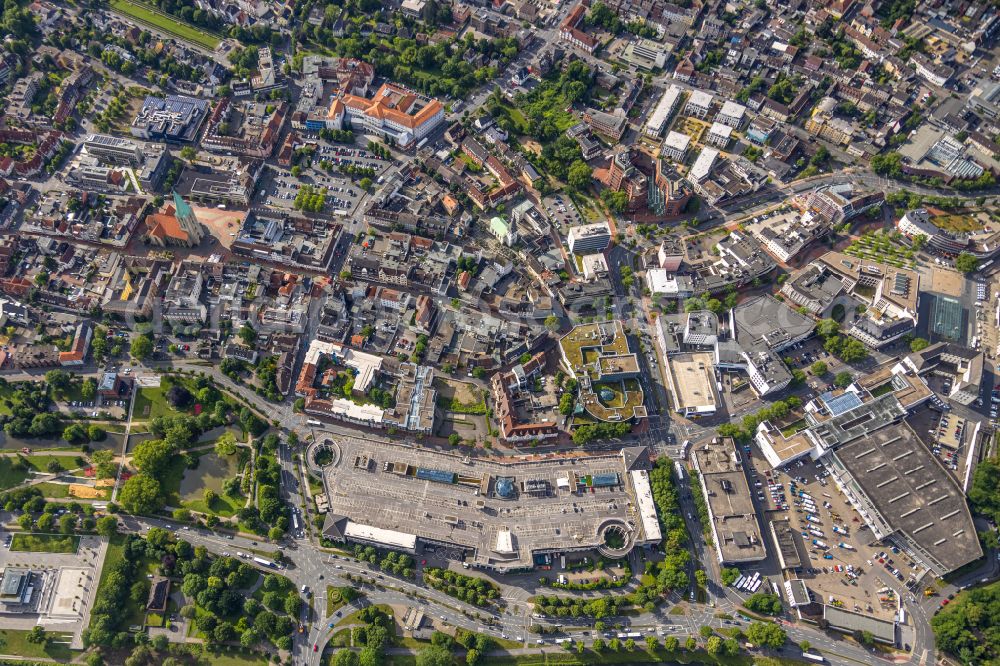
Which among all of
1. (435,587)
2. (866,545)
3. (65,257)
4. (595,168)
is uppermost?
(595,168)

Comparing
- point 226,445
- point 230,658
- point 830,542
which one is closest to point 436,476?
point 226,445

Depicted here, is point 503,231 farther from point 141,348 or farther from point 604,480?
point 141,348

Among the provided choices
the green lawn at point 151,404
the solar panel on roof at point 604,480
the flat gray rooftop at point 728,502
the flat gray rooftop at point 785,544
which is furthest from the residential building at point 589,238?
the green lawn at point 151,404

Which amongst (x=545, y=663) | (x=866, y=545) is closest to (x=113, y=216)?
(x=545, y=663)

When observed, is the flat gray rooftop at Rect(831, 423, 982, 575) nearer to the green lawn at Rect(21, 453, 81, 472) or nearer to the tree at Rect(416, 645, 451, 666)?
the tree at Rect(416, 645, 451, 666)

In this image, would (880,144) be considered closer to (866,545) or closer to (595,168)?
(595,168)

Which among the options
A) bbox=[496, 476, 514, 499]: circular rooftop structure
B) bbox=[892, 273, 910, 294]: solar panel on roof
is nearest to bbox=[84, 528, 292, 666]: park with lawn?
bbox=[496, 476, 514, 499]: circular rooftop structure
